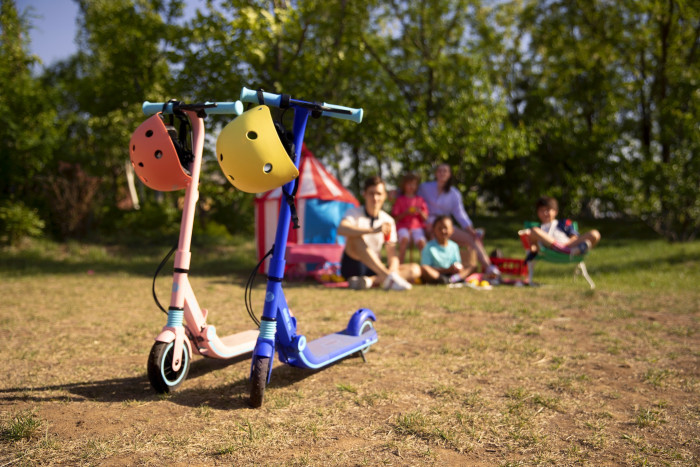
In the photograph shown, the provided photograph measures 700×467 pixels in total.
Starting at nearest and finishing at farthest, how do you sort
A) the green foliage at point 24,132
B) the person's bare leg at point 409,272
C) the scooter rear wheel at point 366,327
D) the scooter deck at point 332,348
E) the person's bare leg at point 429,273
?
the scooter deck at point 332,348, the scooter rear wheel at point 366,327, the person's bare leg at point 409,272, the person's bare leg at point 429,273, the green foliage at point 24,132

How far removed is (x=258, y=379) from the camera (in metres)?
2.53

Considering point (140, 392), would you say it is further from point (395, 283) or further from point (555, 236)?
point (555, 236)

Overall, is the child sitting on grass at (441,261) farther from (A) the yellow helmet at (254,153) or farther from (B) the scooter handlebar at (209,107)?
(A) the yellow helmet at (254,153)

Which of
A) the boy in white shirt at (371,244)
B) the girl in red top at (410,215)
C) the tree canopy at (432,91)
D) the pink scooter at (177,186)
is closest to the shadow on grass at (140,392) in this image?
the pink scooter at (177,186)

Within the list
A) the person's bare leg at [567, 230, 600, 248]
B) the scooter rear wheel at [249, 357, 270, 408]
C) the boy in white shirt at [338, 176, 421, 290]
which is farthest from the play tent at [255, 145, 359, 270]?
the scooter rear wheel at [249, 357, 270, 408]

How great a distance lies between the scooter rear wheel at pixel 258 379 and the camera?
8.31 ft

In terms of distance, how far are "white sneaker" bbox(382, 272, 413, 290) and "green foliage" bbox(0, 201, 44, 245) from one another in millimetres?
7096

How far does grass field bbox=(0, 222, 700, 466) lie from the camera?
2109 millimetres

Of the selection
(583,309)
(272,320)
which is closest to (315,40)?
(583,309)

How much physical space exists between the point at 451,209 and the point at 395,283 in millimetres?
1808

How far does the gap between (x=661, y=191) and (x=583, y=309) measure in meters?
7.25

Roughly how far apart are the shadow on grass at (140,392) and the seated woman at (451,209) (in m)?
4.83

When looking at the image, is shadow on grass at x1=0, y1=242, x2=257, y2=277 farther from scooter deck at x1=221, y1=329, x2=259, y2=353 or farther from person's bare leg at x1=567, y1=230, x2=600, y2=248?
scooter deck at x1=221, y1=329, x2=259, y2=353

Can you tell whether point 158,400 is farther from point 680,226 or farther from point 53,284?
point 680,226
